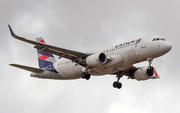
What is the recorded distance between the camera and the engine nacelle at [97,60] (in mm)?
44750

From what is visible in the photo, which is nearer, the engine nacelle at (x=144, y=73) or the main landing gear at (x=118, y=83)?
A: the engine nacelle at (x=144, y=73)

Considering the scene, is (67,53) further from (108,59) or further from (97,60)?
(108,59)

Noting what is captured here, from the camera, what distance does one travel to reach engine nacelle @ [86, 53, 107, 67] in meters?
44.8

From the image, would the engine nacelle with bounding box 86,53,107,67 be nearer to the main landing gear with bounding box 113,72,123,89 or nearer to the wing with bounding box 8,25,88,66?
the wing with bounding box 8,25,88,66

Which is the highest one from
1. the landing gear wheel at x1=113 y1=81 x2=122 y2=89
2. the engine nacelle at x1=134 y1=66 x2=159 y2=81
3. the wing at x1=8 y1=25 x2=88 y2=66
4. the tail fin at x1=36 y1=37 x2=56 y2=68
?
the tail fin at x1=36 y1=37 x2=56 y2=68

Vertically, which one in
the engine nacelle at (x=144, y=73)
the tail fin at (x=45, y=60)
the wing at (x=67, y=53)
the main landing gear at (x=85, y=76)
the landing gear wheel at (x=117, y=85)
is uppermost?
the tail fin at (x=45, y=60)

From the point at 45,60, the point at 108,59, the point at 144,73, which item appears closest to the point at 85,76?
the point at 108,59

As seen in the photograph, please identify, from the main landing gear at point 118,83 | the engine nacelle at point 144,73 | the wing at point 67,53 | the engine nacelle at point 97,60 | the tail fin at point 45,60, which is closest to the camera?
the engine nacelle at point 97,60

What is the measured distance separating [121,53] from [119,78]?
327 inches

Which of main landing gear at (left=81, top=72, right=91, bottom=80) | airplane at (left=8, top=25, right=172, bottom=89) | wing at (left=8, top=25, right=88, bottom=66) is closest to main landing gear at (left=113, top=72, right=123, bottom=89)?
airplane at (left=8, top=25, right=172, bottom=89)

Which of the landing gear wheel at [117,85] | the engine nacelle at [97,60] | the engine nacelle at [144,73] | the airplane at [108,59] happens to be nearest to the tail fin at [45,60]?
the airplane at [108,59]

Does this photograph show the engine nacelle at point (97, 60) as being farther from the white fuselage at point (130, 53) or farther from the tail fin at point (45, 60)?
the tail fin at point (45, 60)

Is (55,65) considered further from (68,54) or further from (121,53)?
(121,53)

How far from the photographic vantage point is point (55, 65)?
52.7m
